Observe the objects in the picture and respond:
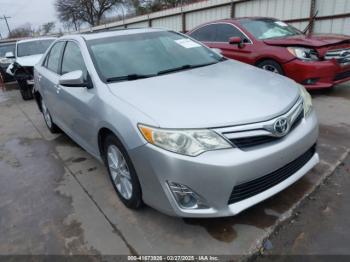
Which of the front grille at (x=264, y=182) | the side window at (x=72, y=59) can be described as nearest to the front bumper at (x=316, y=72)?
the front grille at (x=264, y=182)

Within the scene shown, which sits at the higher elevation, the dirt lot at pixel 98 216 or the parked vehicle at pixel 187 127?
the parked vehicle at pixel 187 127

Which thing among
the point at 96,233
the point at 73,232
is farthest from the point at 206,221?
the point at 73,232

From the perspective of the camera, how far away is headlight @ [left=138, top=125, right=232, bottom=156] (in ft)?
6.63

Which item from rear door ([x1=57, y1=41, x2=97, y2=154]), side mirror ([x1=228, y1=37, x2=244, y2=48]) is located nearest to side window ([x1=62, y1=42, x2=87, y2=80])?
rear door ([x1=57, y1=41, x2=97, y2=154])

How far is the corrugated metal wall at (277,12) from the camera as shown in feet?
27.1

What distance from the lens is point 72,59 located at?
139 inches

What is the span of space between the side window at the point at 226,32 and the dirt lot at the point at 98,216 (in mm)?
2904

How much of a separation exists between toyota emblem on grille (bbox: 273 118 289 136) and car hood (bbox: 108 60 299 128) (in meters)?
0.06

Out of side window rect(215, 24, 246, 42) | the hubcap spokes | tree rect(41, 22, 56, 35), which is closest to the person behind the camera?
the hubcap spokes

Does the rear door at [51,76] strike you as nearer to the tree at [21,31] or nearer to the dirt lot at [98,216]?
the dirt lot at [98,216]

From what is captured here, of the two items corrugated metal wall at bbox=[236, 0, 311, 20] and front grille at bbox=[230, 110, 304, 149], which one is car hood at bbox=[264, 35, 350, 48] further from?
corrugated metal wall at bbox=[236, 0, 311, 20]

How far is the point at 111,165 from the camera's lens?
111 inches

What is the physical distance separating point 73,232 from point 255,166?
5.13 ft

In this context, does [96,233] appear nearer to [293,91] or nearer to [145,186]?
[145,186]
